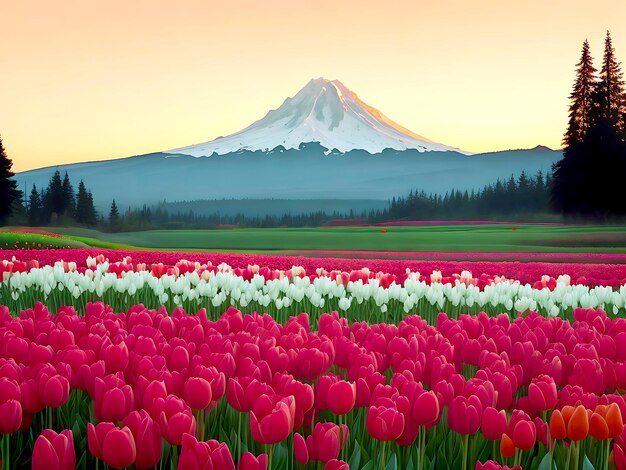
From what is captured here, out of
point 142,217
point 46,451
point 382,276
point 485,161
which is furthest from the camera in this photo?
point 485,161

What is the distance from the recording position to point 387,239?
2631cm

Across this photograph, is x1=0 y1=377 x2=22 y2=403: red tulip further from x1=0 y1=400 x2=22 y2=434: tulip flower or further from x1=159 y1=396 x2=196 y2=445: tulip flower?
x1=159 y1=396 x2=196 y2=445: tulip flower

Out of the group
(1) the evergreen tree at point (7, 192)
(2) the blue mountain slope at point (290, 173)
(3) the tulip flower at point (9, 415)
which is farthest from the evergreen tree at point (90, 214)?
(3) the tulip flower at point (9, 415)

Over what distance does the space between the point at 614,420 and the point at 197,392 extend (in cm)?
157

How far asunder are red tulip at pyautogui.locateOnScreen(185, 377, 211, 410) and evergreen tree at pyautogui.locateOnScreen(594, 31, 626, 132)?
27.7m

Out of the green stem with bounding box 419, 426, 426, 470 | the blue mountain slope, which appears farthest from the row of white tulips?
the blue mountain slope

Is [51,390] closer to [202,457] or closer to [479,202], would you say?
[202,457]

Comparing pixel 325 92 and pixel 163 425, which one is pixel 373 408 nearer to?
pixel 163 425

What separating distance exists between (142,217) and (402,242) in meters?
12.2

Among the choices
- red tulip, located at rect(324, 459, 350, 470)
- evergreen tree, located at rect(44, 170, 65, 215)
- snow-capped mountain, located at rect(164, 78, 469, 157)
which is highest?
snow-capped mountain, located at rect(164, 78, 469, 157)

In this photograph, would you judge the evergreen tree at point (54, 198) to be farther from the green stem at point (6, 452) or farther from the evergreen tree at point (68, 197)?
the green stem at point (6, 452)

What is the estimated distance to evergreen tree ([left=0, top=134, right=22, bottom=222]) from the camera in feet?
104

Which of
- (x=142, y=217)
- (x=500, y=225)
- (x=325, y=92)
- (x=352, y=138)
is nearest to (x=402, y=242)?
(x=500, y=225)

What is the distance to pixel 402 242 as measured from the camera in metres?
25.8
